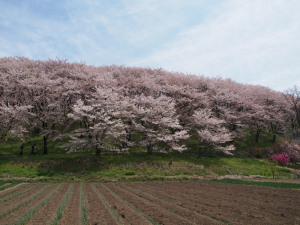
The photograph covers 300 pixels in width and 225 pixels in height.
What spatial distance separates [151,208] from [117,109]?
86.9ft

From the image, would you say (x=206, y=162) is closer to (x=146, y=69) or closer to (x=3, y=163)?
(x=3, y=163)

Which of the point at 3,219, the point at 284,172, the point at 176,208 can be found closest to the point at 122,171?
the point at 176,208

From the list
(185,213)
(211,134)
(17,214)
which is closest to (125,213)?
(185,213)

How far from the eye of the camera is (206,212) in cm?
1270

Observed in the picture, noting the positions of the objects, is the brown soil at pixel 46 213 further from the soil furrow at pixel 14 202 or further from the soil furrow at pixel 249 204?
the soil furrow at pixel 249 204

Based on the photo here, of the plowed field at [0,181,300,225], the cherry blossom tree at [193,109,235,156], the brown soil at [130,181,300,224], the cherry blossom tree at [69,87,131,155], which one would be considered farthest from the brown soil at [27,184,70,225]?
the cherry blossom tree at [193,109,235,156]

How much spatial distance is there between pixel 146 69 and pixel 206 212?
5606 centimetres

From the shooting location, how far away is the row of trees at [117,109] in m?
36.5

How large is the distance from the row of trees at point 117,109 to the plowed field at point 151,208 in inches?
700

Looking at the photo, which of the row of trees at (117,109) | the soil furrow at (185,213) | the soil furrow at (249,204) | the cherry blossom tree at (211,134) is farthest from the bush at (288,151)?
the soil furrow at (185,213)

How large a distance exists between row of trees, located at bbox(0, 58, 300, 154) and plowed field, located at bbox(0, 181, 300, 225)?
58.3 feet

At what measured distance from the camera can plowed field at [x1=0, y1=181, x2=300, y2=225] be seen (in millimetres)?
11180

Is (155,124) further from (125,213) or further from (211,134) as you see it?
(125,213)

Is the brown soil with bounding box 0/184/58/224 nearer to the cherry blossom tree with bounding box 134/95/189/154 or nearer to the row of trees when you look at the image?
the row of trees
